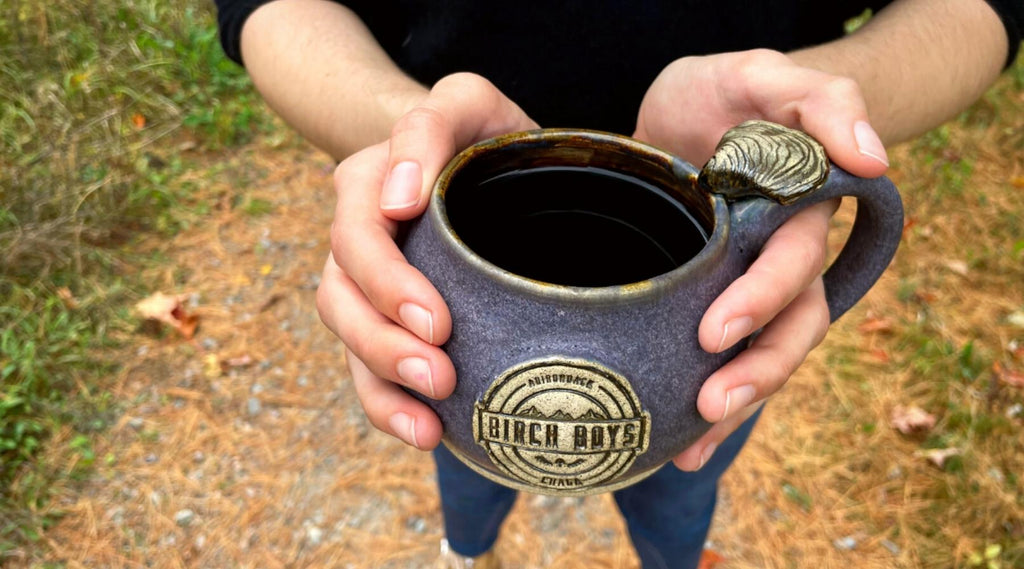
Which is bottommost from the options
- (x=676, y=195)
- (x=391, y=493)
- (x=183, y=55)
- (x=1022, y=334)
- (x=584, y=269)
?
(x=391, y=493)

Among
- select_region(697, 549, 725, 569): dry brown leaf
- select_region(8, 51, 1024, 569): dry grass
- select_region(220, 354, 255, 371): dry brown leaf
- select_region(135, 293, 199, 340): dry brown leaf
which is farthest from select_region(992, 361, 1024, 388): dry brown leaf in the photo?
select_region(135, 293, 199, 340): dry brown leaf

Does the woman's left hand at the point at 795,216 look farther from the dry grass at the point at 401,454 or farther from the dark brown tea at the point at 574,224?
the dry grass at the point at 401,454

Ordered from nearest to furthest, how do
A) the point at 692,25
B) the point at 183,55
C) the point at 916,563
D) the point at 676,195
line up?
the point at 676,195
the point at 692,25
the point at 916,563
the point at 183,55

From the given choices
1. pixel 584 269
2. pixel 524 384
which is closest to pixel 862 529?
pixel 584 269

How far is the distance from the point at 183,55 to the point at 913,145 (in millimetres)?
4138

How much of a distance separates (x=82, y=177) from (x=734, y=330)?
3.44m

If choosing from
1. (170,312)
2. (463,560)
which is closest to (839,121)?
(463,560)

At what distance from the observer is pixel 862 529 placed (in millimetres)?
2895

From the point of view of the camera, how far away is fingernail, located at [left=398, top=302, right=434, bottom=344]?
1.02 metres

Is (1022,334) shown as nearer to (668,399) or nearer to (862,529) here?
(862,529)

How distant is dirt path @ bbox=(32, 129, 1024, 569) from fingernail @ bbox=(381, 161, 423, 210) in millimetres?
2027

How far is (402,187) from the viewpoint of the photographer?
110cm

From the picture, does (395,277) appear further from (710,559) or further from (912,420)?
(912,420)

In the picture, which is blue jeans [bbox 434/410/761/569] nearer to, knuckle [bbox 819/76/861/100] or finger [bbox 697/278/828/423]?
finger [bbox 697/278/828/423]
